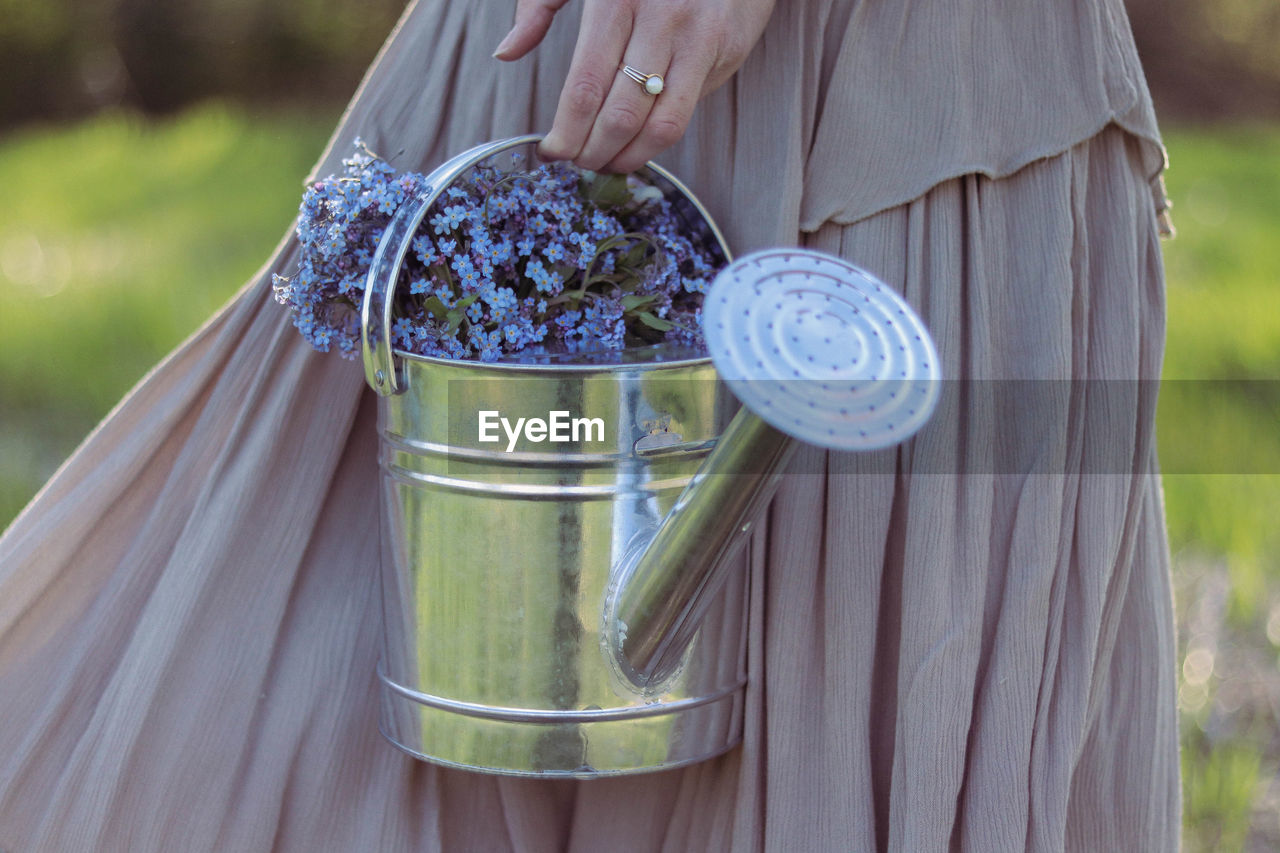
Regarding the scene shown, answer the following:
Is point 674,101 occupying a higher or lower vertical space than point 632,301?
higher

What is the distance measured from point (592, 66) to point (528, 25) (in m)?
0.13

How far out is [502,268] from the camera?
4.19 ft

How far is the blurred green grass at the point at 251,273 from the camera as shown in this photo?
223cm

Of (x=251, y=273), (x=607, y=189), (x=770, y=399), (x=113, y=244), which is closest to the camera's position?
(x=770, y=399)

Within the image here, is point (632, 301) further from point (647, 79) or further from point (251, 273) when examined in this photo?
point (251, 273)

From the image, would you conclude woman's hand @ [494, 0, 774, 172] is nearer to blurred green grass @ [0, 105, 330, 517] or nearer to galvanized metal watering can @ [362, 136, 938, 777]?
galvanized metal watering can @ [362, 136, 938, 777]

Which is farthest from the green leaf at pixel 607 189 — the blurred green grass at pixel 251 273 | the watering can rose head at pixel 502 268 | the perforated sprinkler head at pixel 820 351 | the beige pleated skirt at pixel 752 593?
the blurred green grass at pixel 251 273

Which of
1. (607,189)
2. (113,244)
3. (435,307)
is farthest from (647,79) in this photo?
(113,244)

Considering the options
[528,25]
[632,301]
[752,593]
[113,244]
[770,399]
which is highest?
[113,244]

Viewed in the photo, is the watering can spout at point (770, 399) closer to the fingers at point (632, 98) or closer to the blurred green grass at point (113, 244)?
the fingers at point (632, 98)

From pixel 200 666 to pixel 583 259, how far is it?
60 cm

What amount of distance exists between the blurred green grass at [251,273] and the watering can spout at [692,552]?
3.78 ft

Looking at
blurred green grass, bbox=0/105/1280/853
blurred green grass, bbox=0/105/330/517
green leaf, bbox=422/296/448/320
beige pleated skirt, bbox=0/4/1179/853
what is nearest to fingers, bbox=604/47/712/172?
beige pleated skirt, bbox=0/4/1179/853

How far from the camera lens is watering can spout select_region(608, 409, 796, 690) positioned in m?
1.08
